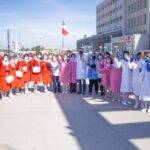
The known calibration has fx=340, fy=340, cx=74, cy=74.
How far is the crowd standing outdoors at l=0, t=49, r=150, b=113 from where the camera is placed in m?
11.3

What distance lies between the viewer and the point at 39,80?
1588 cm

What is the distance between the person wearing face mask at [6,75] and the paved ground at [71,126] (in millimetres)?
670

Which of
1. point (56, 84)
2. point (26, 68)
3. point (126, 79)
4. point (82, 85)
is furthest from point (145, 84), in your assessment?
point (26, 68)

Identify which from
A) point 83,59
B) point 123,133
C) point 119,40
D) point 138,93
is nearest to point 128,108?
point 138,93

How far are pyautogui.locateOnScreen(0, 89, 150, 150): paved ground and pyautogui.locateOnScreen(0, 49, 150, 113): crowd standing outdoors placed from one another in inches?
29.4

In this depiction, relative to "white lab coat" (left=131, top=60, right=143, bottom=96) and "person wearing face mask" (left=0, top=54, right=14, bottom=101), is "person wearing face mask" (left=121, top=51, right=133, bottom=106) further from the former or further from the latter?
"person wearing face mask" (left=0, top=54, right=14, bottom=101)

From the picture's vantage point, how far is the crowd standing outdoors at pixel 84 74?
1130 cm

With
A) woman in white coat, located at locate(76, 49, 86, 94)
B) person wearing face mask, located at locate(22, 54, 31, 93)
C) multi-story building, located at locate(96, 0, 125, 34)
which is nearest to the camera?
woman in white coat, located at locate(76, 49, 86, 94)

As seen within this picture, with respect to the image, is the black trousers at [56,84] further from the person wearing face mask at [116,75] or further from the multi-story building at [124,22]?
the multi-story building at [124,22]

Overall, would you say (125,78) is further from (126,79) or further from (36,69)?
(36,69)

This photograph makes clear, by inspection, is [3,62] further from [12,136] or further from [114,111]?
[12,136]

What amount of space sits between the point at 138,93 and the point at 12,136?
4.93 meters

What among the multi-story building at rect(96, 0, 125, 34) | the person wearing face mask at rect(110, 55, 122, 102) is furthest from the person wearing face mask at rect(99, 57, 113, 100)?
the multi-story building at rect(96, 0, 125, 34)

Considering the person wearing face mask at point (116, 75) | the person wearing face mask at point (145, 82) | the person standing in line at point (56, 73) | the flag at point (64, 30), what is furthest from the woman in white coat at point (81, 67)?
the flag at point (64, 30)
